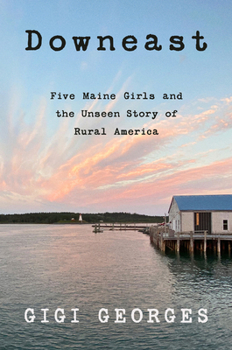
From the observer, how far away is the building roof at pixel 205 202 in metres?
52.7

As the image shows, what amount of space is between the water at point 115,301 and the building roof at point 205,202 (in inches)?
482

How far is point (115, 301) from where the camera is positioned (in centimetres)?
2347

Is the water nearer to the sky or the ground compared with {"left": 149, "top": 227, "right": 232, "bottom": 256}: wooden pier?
nearer to the ground

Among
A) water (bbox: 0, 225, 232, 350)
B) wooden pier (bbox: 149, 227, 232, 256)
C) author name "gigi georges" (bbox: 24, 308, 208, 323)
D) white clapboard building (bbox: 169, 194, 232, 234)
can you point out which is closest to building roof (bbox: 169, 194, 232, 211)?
white clapboard building (bbox: 169, 194, 232, 234)

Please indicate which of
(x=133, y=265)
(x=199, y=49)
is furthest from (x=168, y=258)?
(x=199, y=49)

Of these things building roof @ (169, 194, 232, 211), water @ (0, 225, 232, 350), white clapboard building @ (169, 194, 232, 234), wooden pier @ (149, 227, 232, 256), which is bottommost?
water @ (0, 225, 232, 350)

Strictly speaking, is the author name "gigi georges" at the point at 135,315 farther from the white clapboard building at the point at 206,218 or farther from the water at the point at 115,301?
the white clapboard building at the point at 206,218

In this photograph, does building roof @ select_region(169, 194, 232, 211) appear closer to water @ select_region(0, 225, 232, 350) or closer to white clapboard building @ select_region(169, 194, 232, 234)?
white clapboard building @ select_region(169, 194, 232, 234)

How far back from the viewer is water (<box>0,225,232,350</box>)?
16.6m

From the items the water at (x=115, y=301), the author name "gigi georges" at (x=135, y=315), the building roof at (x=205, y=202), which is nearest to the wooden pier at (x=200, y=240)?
the building roof at (x=205, y=202)

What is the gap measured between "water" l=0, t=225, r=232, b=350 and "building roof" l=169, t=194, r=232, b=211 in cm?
1224

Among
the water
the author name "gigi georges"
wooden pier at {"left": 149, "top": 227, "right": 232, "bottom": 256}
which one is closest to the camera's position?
the water

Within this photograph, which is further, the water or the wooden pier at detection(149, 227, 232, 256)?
the wooden pier at detection(149, 227, 232, 256)

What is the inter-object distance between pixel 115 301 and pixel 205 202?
35.2 meters
